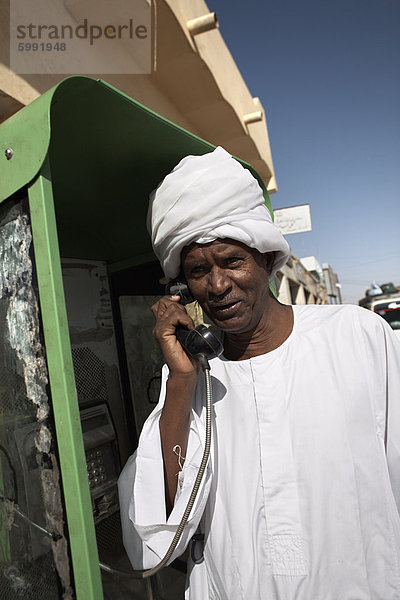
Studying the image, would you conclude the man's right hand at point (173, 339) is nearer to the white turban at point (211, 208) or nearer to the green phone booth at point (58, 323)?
the white turban at point (211, 208)

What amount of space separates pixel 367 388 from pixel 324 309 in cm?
29

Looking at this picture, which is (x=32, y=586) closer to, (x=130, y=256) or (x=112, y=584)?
(x=112, y=584)

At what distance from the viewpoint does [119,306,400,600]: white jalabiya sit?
1009mm

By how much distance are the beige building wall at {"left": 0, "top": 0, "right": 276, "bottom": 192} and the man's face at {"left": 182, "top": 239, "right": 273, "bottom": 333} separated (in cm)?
168

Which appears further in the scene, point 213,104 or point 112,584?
point 213,104

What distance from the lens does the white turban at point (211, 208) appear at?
1.13m

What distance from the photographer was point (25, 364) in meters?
0.88

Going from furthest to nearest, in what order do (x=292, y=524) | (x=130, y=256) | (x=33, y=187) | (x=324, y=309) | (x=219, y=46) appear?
(x=219, y=46) → (x=130, y=256) → (x=324, y=309) → (x=292, y=524) → (x=33, y=187)

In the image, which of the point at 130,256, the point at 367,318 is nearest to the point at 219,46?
the point at 130,256

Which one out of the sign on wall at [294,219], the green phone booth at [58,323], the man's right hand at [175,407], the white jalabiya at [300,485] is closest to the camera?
the green phone booth at [58,323]

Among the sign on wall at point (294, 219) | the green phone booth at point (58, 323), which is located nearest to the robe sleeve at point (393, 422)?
the green phone booth at point (58, 323)

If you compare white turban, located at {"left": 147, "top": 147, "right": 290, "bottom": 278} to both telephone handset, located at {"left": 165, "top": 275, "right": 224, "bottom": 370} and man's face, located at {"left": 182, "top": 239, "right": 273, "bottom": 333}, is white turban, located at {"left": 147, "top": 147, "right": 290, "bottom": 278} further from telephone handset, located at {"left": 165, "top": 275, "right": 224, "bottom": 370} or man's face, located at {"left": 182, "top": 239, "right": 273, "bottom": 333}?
telephone handset, located at {"left": 165, "top": 275, "right": 224, "bottom": 370}

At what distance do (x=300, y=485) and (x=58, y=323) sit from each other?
29.1 inches

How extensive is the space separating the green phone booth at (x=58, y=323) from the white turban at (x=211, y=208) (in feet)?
0.68
